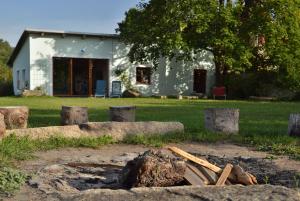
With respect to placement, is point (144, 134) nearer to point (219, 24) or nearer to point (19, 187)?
point (19, 187)

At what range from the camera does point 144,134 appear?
9.67 m

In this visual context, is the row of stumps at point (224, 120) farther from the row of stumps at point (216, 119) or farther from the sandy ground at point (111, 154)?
the sandy ground at point (111, 154)

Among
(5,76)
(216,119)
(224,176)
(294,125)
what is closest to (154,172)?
(224,176)

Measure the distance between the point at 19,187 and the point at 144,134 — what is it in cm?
463

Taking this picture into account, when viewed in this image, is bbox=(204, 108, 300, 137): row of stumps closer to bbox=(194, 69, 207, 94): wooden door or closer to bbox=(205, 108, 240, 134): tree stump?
bbox=(205, 108, 240, 134): tree stump

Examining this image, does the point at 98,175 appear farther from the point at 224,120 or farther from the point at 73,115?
the point at 73,115

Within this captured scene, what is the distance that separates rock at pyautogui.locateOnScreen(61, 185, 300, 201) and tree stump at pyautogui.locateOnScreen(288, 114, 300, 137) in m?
5.23

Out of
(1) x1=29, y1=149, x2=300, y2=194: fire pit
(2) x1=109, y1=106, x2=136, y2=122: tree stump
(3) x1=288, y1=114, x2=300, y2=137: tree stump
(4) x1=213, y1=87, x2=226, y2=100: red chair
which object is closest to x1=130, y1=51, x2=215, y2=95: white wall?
(4) x1=213, y1=87, x2=226, y2=100: red chair

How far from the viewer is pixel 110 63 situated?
3384cm

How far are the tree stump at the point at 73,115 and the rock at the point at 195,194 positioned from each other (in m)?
6.72

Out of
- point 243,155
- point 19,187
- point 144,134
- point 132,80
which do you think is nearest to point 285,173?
point 243,155

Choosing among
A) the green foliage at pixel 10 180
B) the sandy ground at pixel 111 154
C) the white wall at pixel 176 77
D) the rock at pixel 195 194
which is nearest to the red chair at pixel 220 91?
the white wall at pixel 176 77

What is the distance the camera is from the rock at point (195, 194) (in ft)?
15.4

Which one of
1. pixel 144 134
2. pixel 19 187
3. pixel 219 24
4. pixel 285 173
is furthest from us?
pixel 219 24
